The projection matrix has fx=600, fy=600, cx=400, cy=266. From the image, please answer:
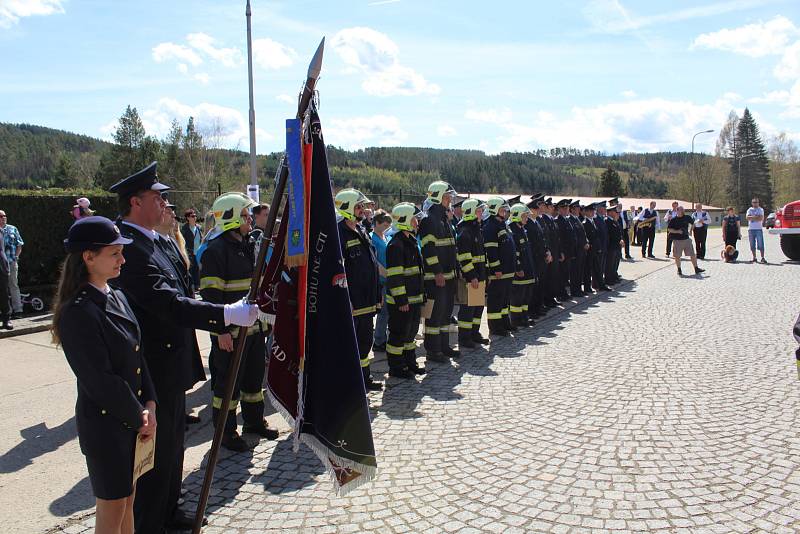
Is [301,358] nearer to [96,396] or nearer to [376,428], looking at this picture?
[96,396]

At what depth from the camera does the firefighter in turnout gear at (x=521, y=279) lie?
34.1 ft

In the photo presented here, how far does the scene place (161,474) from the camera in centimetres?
351

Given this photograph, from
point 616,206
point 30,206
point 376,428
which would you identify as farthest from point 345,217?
point 616,206

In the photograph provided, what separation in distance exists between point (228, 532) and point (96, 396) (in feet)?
5.31

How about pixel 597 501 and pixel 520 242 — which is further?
pixel 520 242

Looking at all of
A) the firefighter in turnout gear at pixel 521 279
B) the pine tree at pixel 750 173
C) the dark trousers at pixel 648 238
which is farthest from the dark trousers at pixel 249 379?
the pine tree at pixel 750 173

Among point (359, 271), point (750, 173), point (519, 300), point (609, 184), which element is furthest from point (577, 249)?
point (750, 173)

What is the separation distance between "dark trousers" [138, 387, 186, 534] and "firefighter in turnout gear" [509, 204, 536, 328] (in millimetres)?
7372

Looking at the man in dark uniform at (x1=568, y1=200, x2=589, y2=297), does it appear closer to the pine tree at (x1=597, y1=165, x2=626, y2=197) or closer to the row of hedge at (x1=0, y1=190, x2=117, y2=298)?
the row of hedge at (x1=0, y1=190, x2=117, y2=298)

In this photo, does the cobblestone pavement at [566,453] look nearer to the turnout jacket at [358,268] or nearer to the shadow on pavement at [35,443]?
the turnout jacket at [358,268]

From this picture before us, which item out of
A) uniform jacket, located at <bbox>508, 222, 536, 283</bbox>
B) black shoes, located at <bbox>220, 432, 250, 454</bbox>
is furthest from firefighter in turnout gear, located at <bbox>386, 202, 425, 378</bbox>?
uniform jacket, located at <bbox>508, 222, 536, 283</bbox>

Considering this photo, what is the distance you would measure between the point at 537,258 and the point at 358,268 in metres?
5.48

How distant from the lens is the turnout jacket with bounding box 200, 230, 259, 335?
5.34m

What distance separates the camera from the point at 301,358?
3230 millimetres
